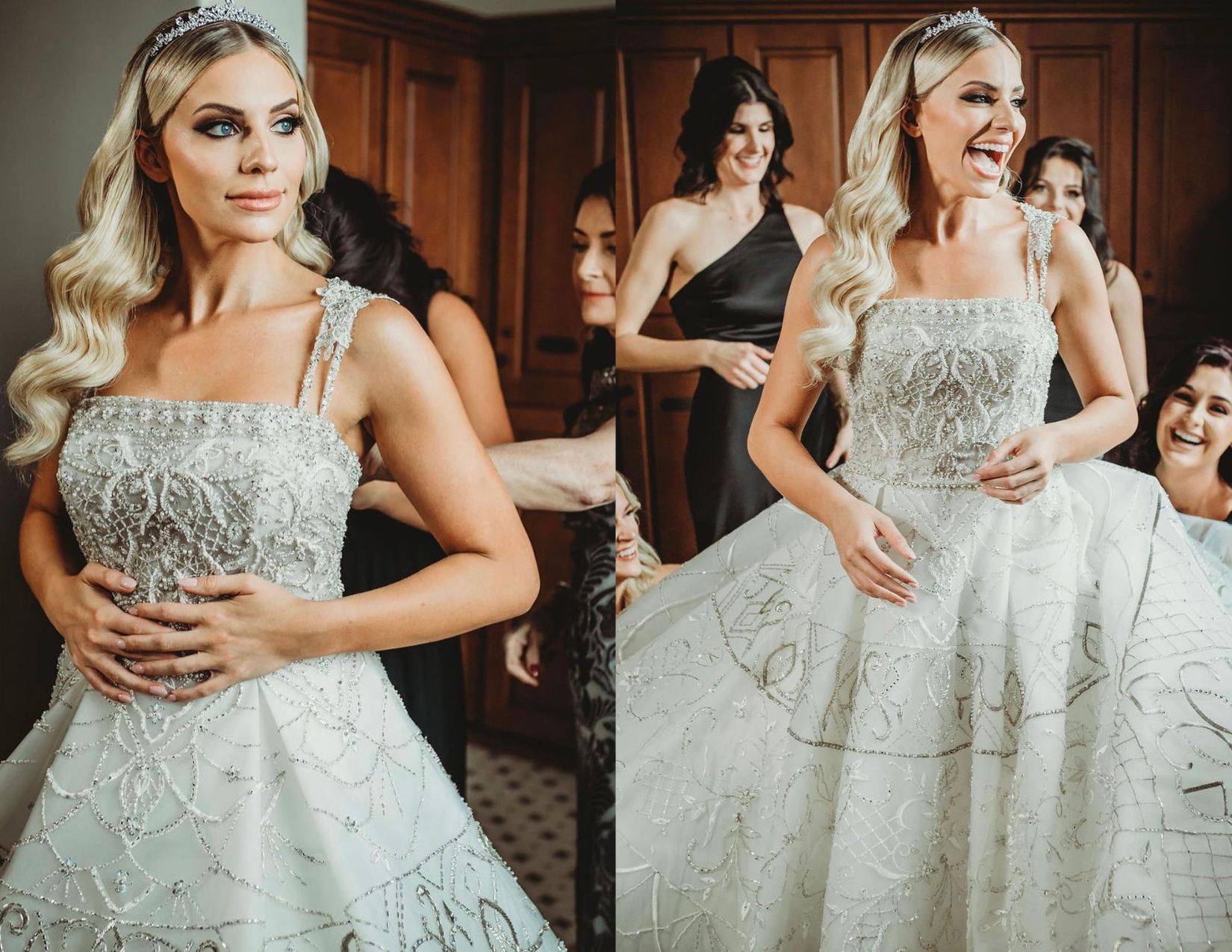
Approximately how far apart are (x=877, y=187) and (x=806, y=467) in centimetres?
47

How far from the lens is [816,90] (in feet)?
5.81

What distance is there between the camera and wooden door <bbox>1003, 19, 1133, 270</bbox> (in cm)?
163

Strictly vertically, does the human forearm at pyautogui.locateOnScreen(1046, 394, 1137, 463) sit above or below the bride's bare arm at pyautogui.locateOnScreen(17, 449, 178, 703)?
above

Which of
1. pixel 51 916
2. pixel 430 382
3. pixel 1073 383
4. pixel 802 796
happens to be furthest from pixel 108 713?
pixel 1073 383

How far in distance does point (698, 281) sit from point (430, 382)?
2.18 feet

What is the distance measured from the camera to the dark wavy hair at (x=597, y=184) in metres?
1.83

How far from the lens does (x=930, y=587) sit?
1.61m

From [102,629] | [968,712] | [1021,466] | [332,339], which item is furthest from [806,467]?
[102,629]

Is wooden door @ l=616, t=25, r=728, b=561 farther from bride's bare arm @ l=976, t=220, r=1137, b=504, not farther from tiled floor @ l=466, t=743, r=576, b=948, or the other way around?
bride's bare arm @ l=976, t=220, r=1137, b=504

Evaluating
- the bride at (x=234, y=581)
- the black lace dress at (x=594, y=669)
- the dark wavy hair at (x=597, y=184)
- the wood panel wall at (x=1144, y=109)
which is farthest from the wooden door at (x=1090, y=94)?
the bride at (x=234, y=581)

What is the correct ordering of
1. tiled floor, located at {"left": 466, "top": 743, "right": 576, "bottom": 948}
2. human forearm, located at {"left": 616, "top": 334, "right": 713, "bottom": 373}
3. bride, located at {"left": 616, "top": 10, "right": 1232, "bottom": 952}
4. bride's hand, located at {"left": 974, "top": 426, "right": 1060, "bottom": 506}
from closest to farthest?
bride, located at {"left": 616, "top": 10, "right": 1232, "bottom": 952} → bride's hand, located at {"left": 974, "top": 426, "right": 1060, "bottom": 506} → tiled floor, located at {"left": 466, "top": 743, "right": 576, "bottom": 948} → human forearm, located at {"left": 616, "top": 334, "right": 713, "bottom": 373}

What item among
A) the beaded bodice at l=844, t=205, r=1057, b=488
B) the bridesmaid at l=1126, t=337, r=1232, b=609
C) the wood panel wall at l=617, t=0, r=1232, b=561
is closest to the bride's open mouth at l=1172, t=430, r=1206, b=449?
the bridesmaid at l=1126, t=337, r=1232, b=609

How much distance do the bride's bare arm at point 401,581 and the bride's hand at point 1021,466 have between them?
0.72 metres

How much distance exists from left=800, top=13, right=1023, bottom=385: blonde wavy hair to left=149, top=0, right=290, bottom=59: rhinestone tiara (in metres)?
0.92
